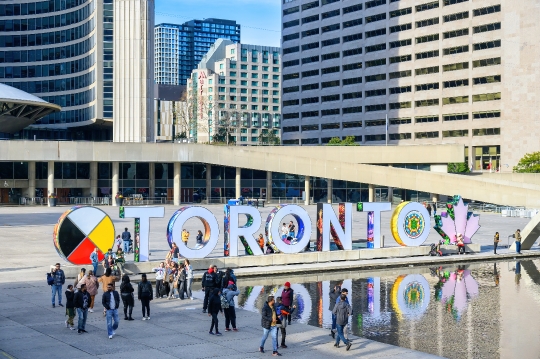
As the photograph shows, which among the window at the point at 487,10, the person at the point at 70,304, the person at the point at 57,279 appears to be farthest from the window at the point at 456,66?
the person at the point at 70,304

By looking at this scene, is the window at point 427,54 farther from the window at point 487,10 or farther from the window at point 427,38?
the window at point 487,10

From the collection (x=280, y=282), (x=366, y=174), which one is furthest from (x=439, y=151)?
(x=280, y=282)

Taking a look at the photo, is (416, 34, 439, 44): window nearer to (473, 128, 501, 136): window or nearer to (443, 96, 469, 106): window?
(443, 96, 469, 106): window

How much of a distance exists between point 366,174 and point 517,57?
52266 mm

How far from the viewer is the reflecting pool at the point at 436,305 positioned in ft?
78.0

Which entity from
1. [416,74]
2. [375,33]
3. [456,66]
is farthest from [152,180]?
[375,33]

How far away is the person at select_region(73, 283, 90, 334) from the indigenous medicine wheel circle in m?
11.5

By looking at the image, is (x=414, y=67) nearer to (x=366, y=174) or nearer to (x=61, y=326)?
(x=366, y=174)

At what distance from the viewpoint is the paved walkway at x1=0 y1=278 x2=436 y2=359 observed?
21.7 metres

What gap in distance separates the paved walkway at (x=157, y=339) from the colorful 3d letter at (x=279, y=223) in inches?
472

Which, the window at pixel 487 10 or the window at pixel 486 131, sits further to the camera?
the window at pixel 486 131

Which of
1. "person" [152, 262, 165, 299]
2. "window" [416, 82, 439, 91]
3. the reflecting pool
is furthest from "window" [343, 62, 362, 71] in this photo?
"person" [152, 262, 165, 299]

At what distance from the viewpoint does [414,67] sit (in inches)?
5856

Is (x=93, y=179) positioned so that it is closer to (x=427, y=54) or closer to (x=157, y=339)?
(x=427, y=54)
